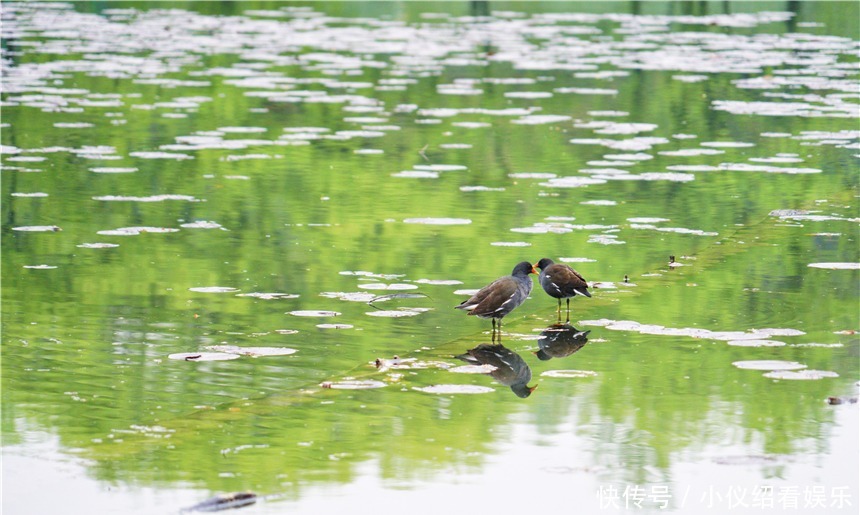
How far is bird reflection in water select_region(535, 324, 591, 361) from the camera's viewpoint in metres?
8.83

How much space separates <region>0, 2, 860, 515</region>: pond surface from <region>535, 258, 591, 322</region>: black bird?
0.23 metres

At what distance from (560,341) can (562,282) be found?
2.33ft

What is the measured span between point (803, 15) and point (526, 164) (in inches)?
1022

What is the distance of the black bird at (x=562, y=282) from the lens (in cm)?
972

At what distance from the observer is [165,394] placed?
25.8ft

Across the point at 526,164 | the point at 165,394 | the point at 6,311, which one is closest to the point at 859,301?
the point at 165,394

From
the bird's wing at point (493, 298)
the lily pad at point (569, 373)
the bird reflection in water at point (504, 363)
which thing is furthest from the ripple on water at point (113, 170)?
the lily pad at point (569, 373)

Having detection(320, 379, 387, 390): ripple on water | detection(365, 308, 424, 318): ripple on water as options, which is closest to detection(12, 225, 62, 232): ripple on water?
detection(365, 308, 424, 318): ripple on water

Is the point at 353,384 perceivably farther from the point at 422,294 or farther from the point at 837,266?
the point at 837,266

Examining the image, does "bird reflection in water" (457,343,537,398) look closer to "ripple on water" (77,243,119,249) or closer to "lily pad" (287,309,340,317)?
"lily pad" (287,309,340,317)

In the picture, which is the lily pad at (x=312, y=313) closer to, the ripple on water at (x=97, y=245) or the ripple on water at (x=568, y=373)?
the ripple on water at (x=568, y=373)

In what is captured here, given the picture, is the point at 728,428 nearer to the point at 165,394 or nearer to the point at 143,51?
the point at 165,394

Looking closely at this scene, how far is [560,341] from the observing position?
9.13 m

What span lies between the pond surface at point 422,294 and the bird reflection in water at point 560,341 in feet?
0.12
